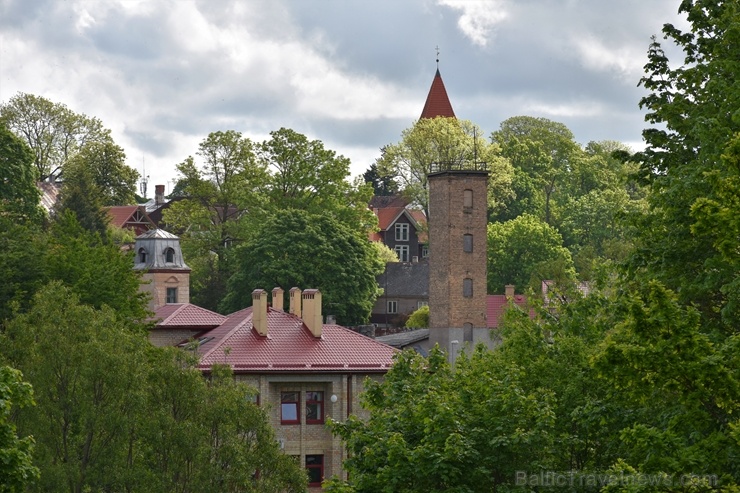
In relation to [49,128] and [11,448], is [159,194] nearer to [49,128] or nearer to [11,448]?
[49,128]

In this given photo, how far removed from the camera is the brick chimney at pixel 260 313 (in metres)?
60.9

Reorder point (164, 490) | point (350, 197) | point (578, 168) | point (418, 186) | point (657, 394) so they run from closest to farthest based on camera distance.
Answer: point (657, 394)
point (164, 490)
point (350, 197)
point (418, 186)
point (578, 168)

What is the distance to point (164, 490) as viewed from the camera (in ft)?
118

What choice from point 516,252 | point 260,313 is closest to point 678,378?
point 260,313

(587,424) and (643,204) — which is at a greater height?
(643,204)

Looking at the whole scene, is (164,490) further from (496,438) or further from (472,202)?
(472,202)

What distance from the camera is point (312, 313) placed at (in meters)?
62.1

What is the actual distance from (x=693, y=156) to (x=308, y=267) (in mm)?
63754

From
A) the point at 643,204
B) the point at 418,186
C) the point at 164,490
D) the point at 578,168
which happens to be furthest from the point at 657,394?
the point at 578,168

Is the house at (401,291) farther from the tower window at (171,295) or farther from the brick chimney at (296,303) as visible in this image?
the brick chimney at (296,303)

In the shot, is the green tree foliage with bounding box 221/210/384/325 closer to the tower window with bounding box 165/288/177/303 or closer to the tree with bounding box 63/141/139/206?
the tower window with bounding box 165/288/177/303

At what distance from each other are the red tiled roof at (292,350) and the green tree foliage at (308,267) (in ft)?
92.1

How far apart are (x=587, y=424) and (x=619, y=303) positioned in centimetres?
242

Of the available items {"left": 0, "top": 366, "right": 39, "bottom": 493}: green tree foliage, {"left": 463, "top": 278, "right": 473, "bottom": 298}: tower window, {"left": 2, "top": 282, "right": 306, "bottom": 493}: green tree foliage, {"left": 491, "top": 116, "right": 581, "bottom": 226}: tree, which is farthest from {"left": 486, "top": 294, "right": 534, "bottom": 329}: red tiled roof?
{"left": 0, "top": 366, "right": 39, "bottom": 493}: green tree foliage
